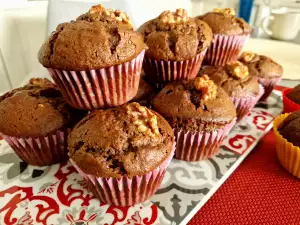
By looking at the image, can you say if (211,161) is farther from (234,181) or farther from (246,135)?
(246,135)

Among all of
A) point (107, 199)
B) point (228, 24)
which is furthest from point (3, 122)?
point (228, 24)

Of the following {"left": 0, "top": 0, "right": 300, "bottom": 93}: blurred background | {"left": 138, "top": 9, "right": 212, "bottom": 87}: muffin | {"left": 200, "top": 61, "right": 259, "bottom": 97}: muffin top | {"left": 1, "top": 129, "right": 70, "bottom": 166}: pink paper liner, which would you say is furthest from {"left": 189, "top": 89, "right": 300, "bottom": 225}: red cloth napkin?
{"left": 0, "top": 0, "right": 300, "bottom": 93}: blurred background

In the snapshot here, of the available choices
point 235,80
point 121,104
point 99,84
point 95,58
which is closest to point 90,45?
point 95,58

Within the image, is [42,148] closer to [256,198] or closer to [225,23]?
[256,198]

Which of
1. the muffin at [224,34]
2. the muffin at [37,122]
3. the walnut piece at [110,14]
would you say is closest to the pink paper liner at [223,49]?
the muffin at [224,34]

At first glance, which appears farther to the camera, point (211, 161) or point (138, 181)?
point (211, 161)

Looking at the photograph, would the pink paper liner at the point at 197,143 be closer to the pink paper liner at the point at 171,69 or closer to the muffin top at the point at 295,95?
the pink paper liner at the point at 171,69
